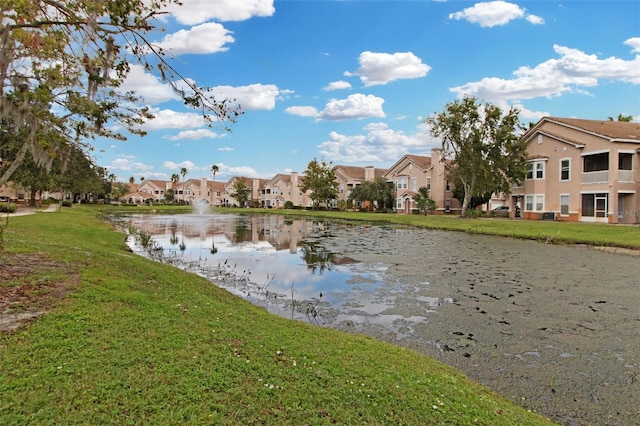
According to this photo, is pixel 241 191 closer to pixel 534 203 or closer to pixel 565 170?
pixel 534 203

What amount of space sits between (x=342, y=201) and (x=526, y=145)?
36.5 meters

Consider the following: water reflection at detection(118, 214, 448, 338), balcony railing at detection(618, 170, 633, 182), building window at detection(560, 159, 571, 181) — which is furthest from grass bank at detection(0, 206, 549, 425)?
building window at detection(560, 159, 571, 181)

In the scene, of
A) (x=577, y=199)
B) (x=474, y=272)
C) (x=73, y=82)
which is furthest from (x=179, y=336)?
(x=577, y=199)

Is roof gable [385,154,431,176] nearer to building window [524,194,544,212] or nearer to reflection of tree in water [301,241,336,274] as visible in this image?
building window [524,194,544,212]

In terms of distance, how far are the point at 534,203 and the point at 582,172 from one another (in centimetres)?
550

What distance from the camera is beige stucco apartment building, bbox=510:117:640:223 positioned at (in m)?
31.9

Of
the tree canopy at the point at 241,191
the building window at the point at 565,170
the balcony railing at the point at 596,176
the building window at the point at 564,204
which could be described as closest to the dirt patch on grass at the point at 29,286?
the balcony railing at the point at 596,176

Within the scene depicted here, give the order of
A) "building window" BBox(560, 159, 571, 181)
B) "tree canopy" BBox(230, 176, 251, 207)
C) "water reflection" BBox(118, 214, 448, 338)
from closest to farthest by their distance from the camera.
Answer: "water reflection" BBox(118, 214, 448, 338), "building window" BBox(560, 159, 571, 181), "tree canopy" BBox(230, 176, 251, 207)

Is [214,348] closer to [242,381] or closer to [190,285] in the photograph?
[242,381]

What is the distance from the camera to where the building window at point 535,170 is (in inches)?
1523

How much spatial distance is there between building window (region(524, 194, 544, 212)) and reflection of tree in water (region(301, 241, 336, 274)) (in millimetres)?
27138

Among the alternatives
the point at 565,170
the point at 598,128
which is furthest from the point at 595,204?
the point at 598,128

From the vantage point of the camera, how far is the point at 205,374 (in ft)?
13.8

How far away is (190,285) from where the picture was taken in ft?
30.3
